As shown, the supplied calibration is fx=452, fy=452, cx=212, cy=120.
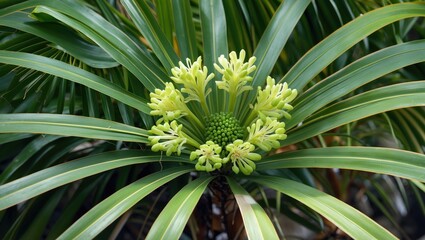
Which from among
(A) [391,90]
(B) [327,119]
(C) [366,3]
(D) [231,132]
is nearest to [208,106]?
(D) [231,132]

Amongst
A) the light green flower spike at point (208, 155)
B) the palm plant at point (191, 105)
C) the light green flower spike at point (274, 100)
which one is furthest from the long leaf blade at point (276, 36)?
the light green flower spike at point (208, 155)

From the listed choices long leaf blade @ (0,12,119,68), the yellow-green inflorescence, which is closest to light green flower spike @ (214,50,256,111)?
the yellow-green inflorescence

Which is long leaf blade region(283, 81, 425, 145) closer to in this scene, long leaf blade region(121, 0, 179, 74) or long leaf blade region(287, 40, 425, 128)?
long leaf blade region(287, 40, 425, 128)

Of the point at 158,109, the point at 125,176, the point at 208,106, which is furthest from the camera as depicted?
the point at 125,176

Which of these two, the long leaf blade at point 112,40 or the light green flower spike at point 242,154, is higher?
the long leaf blade at point 112,40

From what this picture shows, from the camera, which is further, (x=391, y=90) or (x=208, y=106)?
(x=208, y=106)

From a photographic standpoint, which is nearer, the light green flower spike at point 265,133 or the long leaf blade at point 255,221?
the long leaf blade at point 255,221

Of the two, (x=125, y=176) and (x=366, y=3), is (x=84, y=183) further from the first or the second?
(x=366, y=3)

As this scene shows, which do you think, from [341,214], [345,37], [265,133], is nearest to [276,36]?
[345,37]

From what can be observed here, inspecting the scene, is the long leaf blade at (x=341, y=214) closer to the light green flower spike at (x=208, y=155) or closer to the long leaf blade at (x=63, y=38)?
the light green flower spike at (x=208, y=155)
